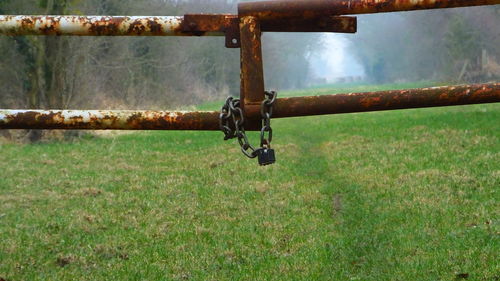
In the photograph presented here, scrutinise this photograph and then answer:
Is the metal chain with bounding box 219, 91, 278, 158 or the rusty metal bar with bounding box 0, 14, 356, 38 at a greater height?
the rusty metal bar with bounding box 0, 14, 356, 38

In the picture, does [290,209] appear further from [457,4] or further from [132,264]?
[457,4]

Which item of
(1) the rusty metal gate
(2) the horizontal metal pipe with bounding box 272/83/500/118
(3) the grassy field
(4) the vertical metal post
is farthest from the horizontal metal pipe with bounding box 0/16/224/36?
(3) the grassy field

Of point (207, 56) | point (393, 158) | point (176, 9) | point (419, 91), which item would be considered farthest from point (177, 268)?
point (207, 56)

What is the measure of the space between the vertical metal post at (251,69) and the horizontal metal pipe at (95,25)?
0.70 feet

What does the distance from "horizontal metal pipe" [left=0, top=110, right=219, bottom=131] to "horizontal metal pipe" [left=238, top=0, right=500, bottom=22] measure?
0.64 meters

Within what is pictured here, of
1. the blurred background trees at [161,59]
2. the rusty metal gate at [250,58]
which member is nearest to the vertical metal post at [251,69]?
the rusty metal gate at [250,58]

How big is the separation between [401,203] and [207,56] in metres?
46.5

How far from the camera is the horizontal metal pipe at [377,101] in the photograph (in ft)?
13.5

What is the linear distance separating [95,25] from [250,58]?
3.12 ft

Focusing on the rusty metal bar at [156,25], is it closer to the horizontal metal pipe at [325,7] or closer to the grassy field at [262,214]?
the horizontal metal pipe at [325,7]

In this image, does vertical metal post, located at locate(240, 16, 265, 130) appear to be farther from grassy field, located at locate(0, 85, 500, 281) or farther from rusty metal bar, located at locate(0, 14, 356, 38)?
grassy field, located at locate(0, 85, 500, 281)

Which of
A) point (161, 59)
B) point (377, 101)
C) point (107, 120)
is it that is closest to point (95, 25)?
point (107, 120)

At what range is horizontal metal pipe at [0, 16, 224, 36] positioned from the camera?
14.0ft

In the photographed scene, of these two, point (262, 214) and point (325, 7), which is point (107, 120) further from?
point (262, 214)
